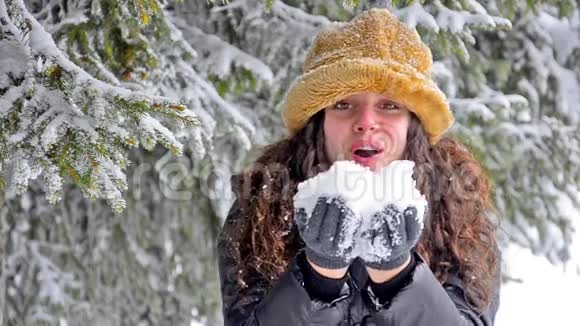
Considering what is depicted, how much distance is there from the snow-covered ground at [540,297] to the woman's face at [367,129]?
16.9 ft

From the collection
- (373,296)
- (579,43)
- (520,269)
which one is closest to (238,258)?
(373,296)

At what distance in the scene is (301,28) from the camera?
160 inches

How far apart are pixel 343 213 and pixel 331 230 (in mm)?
54

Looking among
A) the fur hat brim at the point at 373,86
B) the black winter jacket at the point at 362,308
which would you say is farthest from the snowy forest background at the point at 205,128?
the black winter jacket at the point at 362,308

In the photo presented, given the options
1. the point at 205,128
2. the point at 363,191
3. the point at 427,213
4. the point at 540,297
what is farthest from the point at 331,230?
the point at 540,297

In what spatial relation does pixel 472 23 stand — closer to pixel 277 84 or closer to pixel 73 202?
pixel 277 84

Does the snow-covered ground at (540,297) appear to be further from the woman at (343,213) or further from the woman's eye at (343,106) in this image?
the woman's eye at (343,106)

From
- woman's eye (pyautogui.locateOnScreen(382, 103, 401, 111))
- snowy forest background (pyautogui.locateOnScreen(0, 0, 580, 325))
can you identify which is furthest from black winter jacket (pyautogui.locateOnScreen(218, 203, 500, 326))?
snowy forest background (pyautogui.locateOnScreen(0, 0, 580, 325))

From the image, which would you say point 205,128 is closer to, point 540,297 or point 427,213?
point 427,213

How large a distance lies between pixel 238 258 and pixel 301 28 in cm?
212

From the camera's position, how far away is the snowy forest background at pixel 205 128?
335 centimetres

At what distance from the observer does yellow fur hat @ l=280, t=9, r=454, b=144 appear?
210 cm

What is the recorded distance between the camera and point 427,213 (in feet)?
7.68

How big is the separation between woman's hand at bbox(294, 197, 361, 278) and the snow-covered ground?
5560 millimetres
